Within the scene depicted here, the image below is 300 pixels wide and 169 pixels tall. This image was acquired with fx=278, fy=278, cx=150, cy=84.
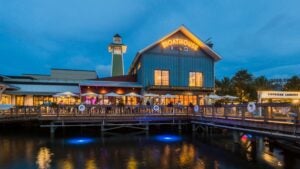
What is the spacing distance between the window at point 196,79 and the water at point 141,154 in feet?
40.2

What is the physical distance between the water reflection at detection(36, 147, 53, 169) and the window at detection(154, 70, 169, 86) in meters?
16.6

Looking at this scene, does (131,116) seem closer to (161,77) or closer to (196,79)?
(161,77)

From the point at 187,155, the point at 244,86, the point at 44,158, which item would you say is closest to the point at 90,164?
the point at 44,158

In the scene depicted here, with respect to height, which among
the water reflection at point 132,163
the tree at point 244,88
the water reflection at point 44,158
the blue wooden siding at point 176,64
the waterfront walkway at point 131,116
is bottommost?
the water reflection at point 132,163

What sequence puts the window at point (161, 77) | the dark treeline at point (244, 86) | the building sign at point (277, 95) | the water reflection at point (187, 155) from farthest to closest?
the dark treeline at point (244, 86) < the window at point (161, 77) < the building sign at point (277, 95) < the water reflection at point (187, 155)

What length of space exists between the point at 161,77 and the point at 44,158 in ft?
62.7

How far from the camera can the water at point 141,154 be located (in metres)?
13.9

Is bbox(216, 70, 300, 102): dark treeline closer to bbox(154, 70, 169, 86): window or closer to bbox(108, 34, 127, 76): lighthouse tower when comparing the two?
bbox(154, 70, 169, 86): window

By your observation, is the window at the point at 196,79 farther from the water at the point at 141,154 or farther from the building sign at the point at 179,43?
the water at the point at 141,154

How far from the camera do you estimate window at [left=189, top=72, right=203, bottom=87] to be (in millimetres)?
33116

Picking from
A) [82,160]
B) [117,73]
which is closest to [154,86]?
[82,160]

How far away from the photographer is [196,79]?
3331cm

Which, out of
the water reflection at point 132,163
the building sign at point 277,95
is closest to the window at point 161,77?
the building sign at point 277,95

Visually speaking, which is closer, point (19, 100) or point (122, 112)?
point (122, 112)
